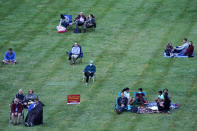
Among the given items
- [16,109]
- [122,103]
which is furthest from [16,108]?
[122,103]

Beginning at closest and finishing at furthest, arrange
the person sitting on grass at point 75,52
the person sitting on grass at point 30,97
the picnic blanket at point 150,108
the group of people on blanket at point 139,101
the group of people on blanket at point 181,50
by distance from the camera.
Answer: the group of people on blanket at point 139,101, the picnic blanket at point 150,108, the person sitting on grass at point 30,97, the person sitting on grass at point 75,52, the group of people on blanket at point 181,50

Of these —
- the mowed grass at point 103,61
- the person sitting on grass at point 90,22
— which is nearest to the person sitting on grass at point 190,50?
the mowed grass at point 103,61

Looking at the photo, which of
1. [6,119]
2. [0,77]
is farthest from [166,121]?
[0,77]

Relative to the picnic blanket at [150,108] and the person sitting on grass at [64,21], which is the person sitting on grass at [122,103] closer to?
the picnic blanket at [150,108]

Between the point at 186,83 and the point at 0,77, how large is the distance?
38.3ft

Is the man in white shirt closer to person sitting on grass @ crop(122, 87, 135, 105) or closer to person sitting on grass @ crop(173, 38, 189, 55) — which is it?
person sitting on grass @ crop(173, 38, 189, 55)

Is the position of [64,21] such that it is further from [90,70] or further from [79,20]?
[90,70]

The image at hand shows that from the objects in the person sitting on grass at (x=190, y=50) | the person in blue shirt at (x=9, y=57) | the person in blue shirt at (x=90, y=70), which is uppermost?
the person sitting on grass at (x=190, y=50)

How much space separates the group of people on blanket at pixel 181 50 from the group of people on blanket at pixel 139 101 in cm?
776

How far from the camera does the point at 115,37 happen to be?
47969 mm

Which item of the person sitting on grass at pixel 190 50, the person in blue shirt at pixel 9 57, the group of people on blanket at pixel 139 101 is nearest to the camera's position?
the group of people on blanket at pixel 139 101

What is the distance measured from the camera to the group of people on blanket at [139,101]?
34781 mm

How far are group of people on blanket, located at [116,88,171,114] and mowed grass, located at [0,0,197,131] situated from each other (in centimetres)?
48

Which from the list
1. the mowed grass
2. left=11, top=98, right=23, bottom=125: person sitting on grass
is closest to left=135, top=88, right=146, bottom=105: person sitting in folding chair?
the mowed grass
